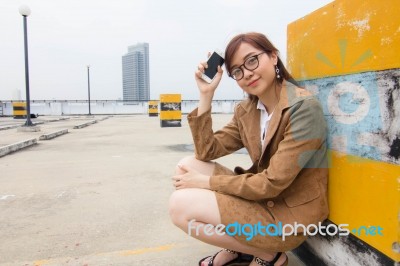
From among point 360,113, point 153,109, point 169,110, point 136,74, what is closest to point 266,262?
point 360,113

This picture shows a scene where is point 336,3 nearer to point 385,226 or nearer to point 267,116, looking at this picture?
point 267,116

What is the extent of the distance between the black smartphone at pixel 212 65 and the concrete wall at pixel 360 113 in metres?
0.44

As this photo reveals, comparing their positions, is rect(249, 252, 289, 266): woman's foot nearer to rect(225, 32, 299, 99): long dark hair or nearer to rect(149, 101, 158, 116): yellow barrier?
rect(225, 32, 299, 99): long dark hair

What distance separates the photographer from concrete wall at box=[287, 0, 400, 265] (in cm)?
114

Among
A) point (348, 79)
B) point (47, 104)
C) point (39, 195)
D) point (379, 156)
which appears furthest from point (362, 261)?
point (47, 104)

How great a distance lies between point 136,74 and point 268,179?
5798cm

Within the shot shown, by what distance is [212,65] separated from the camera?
1.77 metres

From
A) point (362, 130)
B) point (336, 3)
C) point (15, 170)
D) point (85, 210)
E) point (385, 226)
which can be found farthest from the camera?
point (15, 170)

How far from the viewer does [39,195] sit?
3.40 meters

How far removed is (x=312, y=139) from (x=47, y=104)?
110 ft

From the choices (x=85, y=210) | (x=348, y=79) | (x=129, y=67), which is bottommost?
(x=85, y=210)

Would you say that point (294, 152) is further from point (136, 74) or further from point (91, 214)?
point (136, 74)

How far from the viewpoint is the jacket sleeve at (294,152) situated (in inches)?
53.5

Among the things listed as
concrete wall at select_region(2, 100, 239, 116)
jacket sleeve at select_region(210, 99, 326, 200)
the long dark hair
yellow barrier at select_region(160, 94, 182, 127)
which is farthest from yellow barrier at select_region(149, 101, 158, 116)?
jacket sleeve at select_region(210, 99, 326, 200)
